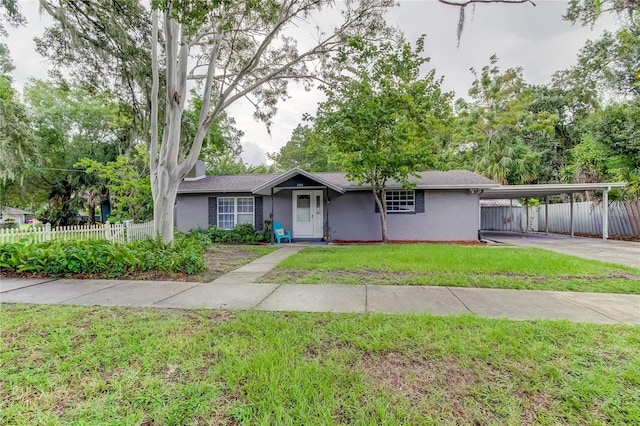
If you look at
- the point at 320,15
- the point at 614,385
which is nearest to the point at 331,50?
the point at 320,15

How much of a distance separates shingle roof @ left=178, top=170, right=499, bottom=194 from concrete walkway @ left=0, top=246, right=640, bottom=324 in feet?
26.0

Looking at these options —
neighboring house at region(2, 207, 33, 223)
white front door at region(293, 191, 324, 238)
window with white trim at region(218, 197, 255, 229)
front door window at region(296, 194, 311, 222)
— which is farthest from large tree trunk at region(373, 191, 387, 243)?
neighboring house at region(2, 207, 33, 223)

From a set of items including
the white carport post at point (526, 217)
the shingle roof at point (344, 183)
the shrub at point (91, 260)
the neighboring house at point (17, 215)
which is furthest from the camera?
the neighboring house at point (17, 215)

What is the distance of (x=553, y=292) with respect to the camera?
18.2ft

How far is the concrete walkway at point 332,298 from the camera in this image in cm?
454

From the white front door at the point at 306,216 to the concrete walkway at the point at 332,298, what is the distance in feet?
25.4

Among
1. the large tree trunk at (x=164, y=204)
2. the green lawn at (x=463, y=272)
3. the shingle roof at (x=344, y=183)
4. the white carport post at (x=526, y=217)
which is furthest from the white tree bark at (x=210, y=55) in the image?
the white carport post at (x=526, y=217)

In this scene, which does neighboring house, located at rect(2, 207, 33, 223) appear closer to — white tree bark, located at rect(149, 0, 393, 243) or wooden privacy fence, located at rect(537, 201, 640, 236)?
white tree bark, located at rect(149, 0, 393, 243)

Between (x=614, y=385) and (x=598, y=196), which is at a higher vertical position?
(x=598, y=196)

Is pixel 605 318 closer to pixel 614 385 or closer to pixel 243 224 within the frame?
pixel 614 385

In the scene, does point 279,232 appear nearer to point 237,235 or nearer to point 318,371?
point 237,235

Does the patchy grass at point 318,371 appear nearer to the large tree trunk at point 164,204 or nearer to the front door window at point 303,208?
the large tree trunk at point 164,204

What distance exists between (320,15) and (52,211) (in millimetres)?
23457

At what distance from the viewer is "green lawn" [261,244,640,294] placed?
6.08 metres
